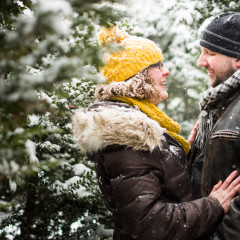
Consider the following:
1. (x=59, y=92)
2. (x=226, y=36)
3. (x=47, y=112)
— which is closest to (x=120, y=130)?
(x=59, y=92)

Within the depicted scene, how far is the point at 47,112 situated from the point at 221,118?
1.54 meters

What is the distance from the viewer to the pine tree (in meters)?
1.02

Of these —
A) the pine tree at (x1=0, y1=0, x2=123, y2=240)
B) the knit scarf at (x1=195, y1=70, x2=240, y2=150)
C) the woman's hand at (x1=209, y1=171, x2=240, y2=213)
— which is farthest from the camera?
the knit scarf at (x1=195, y1=70, x2=240, y2=150)

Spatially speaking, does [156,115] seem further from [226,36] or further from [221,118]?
[226,36]

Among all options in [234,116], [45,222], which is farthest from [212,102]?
[45,222]

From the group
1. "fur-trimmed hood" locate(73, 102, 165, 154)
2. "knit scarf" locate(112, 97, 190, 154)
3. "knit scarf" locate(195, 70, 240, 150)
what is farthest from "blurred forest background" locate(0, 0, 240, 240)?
"knit scarf" locate(195, 70, 240, 150)

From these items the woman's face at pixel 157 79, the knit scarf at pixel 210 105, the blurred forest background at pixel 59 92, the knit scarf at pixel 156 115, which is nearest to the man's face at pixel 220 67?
the knit scarf at pixel 210 105

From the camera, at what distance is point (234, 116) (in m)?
1.98

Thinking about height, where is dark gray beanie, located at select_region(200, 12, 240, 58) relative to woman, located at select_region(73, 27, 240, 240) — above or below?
above

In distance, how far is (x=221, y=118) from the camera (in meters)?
2.07

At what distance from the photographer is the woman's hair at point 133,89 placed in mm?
2150

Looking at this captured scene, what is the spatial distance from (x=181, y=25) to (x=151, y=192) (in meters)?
5.23

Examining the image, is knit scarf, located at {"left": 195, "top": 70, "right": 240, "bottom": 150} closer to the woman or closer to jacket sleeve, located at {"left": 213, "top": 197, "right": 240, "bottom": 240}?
the woman

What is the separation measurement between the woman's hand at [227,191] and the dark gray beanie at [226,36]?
40.8 inches
